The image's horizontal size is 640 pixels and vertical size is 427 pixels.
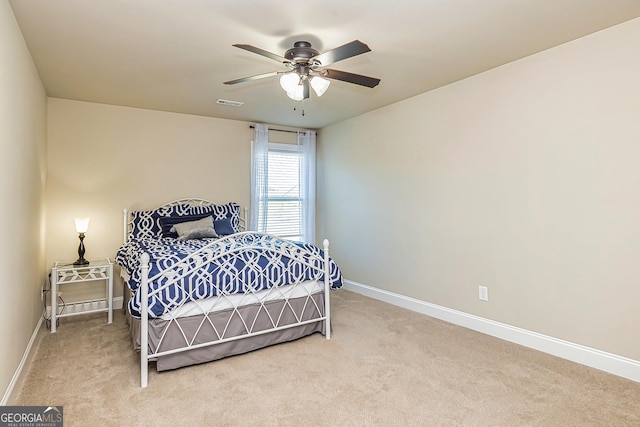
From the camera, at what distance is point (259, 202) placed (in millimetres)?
5285

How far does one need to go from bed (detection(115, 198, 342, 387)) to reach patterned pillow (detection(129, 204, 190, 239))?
519 millimetres

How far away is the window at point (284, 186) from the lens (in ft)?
17.3

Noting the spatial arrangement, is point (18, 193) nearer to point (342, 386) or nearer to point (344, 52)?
point (344, 52)

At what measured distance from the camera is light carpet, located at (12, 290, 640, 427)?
6.89 feet

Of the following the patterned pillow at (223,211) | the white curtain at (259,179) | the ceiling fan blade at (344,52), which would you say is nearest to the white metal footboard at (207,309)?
the ceiling fan blade at (344,52)

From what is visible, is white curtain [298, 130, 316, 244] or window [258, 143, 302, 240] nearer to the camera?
window [258, 143, 302, 240]

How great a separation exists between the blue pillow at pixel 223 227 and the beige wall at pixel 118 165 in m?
0.60

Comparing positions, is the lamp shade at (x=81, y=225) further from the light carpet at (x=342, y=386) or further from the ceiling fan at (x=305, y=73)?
the ceiling fan at (x=305, y=73)

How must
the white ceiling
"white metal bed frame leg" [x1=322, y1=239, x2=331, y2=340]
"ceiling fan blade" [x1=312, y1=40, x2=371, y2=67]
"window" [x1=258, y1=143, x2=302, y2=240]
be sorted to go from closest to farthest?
"ceiling fan blade" [x1=312, y1=40, x2=371, y2=67], the white ceiling, "white metal bed frame leg" [x1=322, y1=239, x2=331, y2=340], "window" [x1=258, y1=143, x2=302, y2=240]

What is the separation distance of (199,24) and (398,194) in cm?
285

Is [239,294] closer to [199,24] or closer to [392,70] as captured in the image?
[199,24]

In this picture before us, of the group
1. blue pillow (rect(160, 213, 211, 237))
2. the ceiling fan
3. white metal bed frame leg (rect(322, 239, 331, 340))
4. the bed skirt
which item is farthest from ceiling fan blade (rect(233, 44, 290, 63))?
blue pillow (rect(160, 213, 211, 237))

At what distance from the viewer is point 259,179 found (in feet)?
17.3

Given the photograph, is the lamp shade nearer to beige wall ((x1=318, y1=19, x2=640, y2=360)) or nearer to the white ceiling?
the white ceiling
